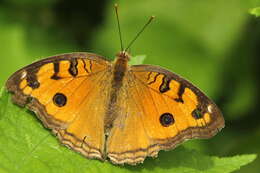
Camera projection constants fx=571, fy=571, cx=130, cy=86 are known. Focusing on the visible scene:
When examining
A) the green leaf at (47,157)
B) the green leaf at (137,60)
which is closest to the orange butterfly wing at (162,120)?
the green leaf at (47,157)

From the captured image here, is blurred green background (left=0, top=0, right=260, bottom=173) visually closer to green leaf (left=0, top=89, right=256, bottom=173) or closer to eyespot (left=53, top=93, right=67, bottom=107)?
green leaf (left=0, top=89, right=256, bottom=173)

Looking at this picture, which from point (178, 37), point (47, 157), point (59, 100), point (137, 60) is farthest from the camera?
point (178, 37)

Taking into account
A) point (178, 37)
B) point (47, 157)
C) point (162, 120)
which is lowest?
point (47, 157)

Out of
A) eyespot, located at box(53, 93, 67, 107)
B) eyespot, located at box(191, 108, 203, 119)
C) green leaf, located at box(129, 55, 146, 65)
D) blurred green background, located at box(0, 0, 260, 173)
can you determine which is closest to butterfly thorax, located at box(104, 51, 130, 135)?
green leaf, located at box(129, 55, 146, 65)

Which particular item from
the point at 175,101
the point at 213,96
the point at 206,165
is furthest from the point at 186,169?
the point at 213,96

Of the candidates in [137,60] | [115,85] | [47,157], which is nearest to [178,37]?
[137,60]

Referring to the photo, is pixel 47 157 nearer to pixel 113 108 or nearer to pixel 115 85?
pixel 113 108
